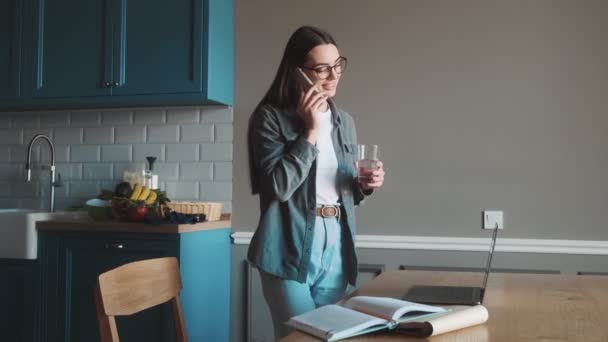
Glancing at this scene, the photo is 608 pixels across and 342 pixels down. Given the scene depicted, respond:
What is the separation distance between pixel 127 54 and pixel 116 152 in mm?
582

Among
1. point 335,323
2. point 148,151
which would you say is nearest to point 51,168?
point 148,151

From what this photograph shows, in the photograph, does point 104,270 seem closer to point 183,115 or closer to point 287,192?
point 183,115

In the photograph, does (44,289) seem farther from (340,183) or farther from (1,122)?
(340,183)

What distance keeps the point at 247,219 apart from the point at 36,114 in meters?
1.44

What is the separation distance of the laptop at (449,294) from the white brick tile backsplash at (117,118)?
232 cm

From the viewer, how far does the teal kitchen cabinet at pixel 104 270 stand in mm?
2877

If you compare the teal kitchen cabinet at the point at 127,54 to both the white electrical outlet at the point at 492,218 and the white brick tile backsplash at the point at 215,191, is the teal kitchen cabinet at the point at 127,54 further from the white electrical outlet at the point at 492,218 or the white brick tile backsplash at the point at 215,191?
the white electrical outlet at the point at 492,218

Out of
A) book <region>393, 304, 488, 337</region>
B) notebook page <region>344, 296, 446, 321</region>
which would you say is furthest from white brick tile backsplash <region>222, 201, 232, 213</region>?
book <region>393, 304, 488, 337</region>

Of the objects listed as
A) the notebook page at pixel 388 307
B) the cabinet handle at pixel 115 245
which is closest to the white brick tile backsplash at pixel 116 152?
the cabinet handle at pixel 115 245

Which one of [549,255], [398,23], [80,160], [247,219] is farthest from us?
[80,160]

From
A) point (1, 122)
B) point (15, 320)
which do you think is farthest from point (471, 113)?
point (1, 122)

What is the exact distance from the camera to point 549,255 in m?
2.93

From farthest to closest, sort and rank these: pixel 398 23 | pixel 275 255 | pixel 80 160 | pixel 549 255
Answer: pixel 80 160 → pixel 398 23 → pixel 549 255 → pixel 275 255

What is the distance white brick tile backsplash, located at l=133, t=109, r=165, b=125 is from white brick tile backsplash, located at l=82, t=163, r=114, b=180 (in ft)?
0.97
